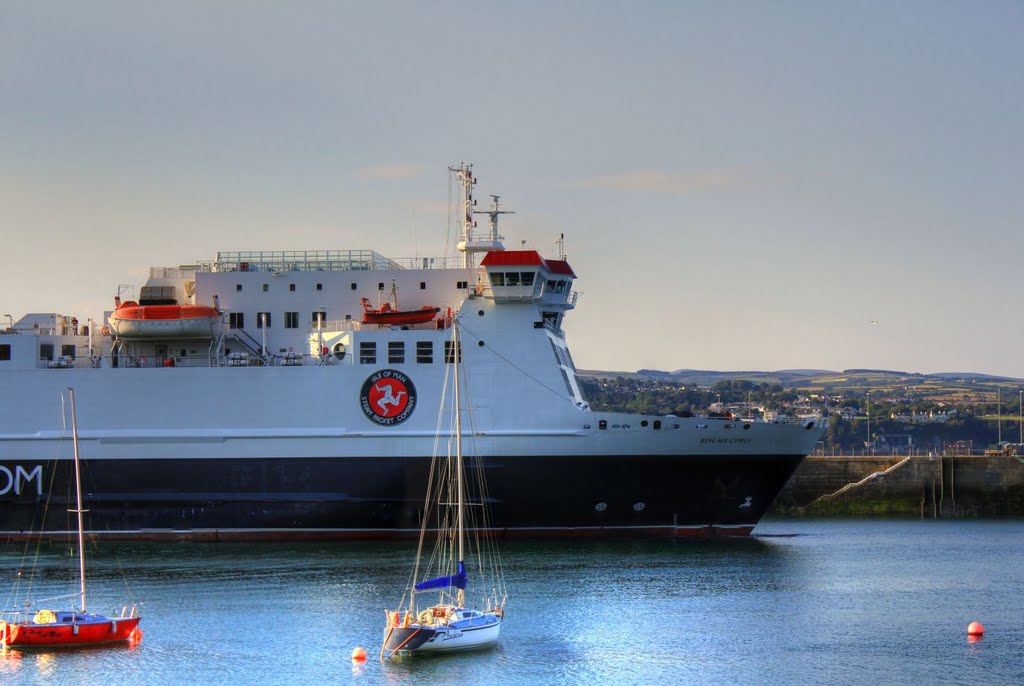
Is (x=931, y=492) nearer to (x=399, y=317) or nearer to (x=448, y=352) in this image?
(x=448, y=352)

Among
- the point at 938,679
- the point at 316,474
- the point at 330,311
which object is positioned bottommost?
the point at 938,679

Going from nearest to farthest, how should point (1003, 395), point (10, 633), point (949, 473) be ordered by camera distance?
point (10, 633)
point (949, 473)
point (1003, 395)

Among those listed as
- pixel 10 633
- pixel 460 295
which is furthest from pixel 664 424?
pixel 10 633

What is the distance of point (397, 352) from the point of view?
3875 centimetres

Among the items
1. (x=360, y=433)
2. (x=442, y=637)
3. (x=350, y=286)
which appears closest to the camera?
(x=442, y=637)

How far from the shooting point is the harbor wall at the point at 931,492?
52.3 metres

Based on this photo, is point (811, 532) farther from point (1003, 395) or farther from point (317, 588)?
point (1003, 395)

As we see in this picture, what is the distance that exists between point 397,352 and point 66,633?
14.7 metres

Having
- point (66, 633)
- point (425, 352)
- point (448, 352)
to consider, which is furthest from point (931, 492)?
point (66, 633)

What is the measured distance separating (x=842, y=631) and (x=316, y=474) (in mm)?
16273

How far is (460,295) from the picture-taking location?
40.6 meters

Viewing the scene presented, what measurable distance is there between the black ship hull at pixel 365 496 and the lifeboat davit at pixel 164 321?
347 centimetres

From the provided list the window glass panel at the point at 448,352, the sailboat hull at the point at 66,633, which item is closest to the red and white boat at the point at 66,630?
the sailboat hull at the point at 66,633

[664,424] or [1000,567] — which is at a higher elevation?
[664,424]
